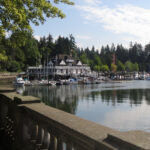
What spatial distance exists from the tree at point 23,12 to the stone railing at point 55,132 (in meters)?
2.55

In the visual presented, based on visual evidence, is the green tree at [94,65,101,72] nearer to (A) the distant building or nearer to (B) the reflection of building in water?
(A) the distant building

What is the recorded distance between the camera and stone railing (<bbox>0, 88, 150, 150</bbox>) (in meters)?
2.19

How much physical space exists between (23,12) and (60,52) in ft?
419

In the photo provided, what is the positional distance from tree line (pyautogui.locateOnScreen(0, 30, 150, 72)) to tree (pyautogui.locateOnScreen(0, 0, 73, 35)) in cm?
61

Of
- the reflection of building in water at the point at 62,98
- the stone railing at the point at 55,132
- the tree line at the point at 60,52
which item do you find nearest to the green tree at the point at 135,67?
the tree line at the point at 60,52

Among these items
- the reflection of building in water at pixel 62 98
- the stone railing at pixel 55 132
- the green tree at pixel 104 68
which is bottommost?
the reflection of building in water at pixel 62 98

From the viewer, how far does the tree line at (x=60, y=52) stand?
81.7 meters

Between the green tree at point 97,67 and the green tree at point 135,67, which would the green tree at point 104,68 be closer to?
the green tree at point 97,67

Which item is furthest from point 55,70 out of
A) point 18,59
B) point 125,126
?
point 125,126

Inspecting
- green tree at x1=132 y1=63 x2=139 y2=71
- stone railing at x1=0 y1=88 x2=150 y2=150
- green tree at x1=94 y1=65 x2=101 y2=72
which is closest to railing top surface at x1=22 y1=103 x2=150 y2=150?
stone railing at x1=0 y1=88 x2=150 y2=150

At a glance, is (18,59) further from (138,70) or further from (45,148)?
(138,70)

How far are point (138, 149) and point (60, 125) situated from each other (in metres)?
1.40

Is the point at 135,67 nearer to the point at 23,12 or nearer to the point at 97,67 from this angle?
the point at 97,67

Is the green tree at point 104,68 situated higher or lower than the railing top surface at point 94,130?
higher
